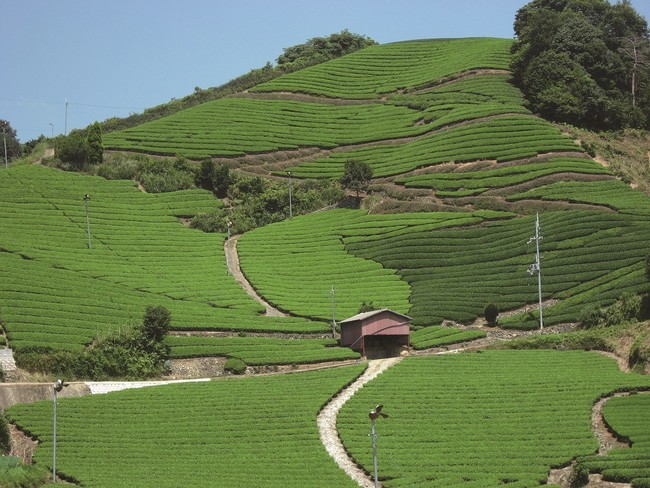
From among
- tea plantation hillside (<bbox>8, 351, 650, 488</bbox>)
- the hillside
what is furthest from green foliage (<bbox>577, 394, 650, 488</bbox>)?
tea plantation hillside (<bbox>8, 351, 650, 488</bbox>)

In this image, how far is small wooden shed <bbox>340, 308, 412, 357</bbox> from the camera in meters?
77.2

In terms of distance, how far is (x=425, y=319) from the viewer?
8194cm

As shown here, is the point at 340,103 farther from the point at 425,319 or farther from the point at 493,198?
the point at 425,319

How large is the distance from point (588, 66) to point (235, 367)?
69.9 m

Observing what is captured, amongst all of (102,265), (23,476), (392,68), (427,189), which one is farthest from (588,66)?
(23,476)

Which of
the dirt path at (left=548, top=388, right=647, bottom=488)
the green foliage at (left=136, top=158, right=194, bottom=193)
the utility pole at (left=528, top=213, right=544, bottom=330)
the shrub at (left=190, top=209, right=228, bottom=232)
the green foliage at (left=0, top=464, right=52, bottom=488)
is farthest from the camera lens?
the green foliage at (left=136, top=158, right=194, bottom=193)

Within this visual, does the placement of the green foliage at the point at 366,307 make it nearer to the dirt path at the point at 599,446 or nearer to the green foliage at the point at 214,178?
the dirt path at the point at 599,446

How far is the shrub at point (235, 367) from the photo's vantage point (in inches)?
2879

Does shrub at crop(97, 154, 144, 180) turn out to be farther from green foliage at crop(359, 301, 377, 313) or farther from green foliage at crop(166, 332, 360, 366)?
green foliage at crop(166, 332, 360, 366)

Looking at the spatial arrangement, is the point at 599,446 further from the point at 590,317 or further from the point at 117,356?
the point at 117,356

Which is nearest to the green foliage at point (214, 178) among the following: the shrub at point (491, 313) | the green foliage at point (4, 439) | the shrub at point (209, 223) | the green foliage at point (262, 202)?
the green foliage at point (262, 202)

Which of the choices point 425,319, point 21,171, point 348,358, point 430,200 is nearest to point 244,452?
point 348,358

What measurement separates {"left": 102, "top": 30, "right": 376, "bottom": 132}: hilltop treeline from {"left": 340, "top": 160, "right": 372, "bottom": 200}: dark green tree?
40.6 metres

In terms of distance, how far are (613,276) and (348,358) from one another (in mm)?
20111
